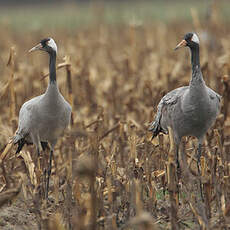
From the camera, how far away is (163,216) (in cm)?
410

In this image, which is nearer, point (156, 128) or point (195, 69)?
point (195, 69)

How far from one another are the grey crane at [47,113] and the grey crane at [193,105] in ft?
3.02

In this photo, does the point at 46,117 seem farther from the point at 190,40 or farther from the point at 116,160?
the point at 190,40

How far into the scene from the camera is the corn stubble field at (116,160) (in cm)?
356

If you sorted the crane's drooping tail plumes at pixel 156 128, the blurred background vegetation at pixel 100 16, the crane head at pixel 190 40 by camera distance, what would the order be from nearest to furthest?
the crane head at pixel 190 40
the crane's drooping tail plumes at pixel 156 128
the blurred background vegetation at pixel 100 16

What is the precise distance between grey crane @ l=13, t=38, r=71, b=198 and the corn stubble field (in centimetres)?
21

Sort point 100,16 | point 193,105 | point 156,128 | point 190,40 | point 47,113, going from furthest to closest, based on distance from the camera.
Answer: point 100,16
point 156,128
point 47,113
point 190,40
point 193,105

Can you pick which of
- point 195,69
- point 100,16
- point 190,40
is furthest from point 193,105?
point 100,16

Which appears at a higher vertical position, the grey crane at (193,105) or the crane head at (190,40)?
the crane head at (190,40)

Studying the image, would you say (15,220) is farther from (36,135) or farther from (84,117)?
(84,117)

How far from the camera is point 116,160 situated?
5.18 metres

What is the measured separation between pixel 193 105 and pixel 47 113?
50.9 inches

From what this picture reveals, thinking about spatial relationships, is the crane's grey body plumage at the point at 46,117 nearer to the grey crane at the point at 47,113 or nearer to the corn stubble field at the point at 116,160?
the grey crane at the point at 47,113

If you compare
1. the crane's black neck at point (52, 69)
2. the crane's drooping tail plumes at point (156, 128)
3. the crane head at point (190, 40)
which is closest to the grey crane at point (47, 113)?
the crane's black neck at point (52, 69)
